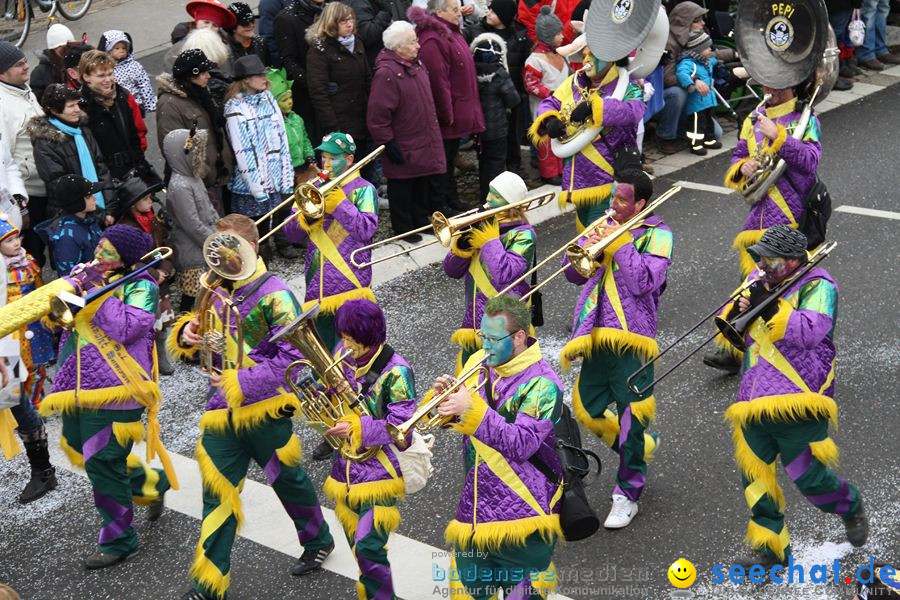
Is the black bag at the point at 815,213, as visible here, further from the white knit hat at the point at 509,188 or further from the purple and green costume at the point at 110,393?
the purple and green costume at the point at 110,393

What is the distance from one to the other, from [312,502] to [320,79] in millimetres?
5036

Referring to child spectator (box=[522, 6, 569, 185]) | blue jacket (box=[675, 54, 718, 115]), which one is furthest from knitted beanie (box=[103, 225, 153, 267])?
blue jacket (box=[675, 54, 718, 115])

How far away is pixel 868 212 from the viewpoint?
34.9ft

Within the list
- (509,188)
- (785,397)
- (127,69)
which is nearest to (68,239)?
(127,69)

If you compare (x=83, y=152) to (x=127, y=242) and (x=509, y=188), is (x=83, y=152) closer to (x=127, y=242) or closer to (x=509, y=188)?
(x=127, y=242)

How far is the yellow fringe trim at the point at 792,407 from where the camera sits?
19.5 ft

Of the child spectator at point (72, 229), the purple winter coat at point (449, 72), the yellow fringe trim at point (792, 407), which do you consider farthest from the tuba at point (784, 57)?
the child spectator at point (72, 229)

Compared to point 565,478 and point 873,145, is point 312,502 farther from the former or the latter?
point 873,145

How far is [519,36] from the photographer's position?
39.4 ft

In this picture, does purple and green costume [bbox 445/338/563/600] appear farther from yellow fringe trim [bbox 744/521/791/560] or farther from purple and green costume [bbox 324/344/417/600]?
yellow fringe trim [bbox 744/521/791/560]

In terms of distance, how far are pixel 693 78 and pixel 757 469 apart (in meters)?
7.21

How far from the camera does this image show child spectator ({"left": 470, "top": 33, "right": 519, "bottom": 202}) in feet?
36.9

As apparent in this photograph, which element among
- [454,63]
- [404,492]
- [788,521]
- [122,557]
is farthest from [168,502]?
[454,63]

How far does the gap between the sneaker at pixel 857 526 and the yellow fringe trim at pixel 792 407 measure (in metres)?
0.60
